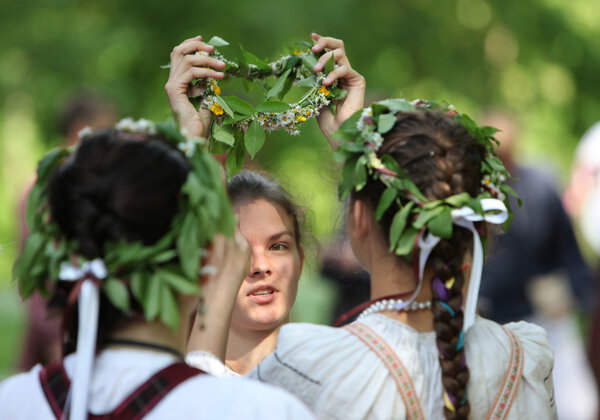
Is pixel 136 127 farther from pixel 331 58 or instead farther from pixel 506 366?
pixel 506 366

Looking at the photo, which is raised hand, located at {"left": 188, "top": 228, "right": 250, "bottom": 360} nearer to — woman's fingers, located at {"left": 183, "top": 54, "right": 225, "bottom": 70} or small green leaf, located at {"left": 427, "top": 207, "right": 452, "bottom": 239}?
small green leaf, located at {"left": 427, "top": 207, "right": 452, "bottom": 239}

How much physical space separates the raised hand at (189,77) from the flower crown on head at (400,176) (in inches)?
19.7

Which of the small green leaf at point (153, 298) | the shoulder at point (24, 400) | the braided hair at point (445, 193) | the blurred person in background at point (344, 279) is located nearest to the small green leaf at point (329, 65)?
the braided hair at point (445, 193)

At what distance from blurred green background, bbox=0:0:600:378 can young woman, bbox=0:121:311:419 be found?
25.9 feet

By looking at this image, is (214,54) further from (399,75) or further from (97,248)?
(399,75)

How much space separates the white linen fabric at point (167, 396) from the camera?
2.12m

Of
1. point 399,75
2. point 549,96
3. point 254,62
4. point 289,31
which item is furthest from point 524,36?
point 254,62

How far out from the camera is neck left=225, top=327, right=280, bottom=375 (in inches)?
134

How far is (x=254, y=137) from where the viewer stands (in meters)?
3.19

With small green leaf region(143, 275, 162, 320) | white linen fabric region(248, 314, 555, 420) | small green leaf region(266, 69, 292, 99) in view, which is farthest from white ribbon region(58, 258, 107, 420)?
small green leaf region(266, 69, 292, 99)

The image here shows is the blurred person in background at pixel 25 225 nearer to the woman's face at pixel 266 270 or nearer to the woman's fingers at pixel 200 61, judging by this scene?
the woman's face at pixel 266 270

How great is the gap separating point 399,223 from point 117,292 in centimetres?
80

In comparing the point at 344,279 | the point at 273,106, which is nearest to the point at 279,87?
the point at 273,106

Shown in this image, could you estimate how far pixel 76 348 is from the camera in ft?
7.61
